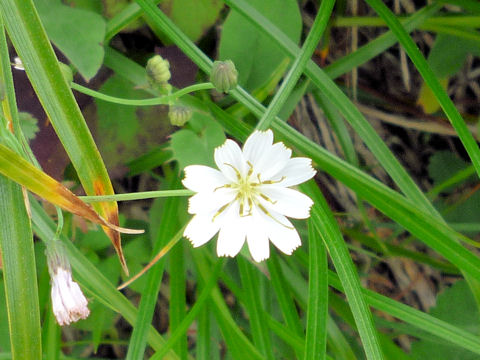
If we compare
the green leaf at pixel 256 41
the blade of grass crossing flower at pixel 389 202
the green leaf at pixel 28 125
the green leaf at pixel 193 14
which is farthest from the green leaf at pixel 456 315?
the green leaf at pixel 28 125

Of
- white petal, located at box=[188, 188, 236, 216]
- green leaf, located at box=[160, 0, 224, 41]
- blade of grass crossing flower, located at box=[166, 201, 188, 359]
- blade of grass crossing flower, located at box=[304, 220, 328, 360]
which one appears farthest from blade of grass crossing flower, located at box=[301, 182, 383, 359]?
green leaf, located at box=[160, 0, 224, 41]

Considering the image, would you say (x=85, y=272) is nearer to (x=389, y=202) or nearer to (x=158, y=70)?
(x=158, y=70)

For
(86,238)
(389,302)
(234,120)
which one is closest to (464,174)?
(389,302)

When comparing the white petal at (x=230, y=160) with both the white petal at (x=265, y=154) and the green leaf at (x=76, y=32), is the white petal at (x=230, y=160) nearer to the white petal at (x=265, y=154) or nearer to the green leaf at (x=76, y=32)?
the white petal at (x=265, y=154)

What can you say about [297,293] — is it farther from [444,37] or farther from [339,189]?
[444,37]

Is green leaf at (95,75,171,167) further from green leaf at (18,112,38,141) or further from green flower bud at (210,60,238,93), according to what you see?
green flower bud at (210,60,238,93)

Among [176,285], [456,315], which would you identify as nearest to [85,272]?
[176,285]

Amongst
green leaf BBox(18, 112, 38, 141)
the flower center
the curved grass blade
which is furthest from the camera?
green leaf BBox(18, 112, 38, 141)
